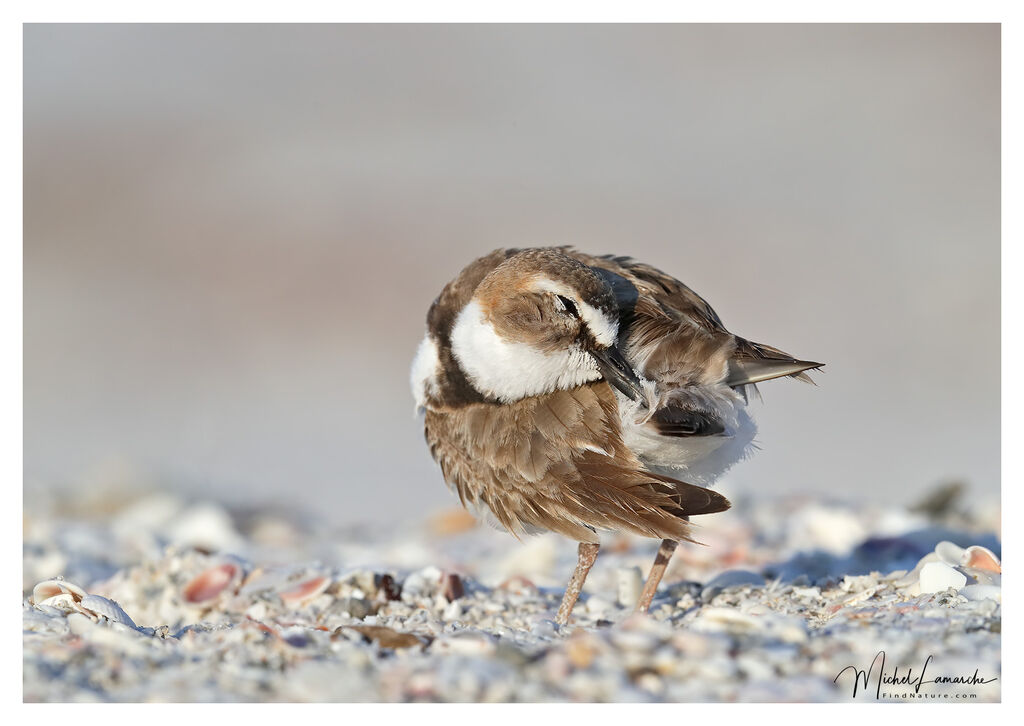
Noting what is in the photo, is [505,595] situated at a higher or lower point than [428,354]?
lower

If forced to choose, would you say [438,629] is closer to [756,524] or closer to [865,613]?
[865,613]

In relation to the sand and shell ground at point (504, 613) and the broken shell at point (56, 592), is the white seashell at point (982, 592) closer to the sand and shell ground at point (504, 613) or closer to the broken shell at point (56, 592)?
the sand and shell ground at point (504, 613)

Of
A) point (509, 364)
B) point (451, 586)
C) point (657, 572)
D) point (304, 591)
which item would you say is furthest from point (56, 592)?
point (657, 572)

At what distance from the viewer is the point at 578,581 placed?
446 centimetres

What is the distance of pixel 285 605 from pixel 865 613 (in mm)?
2519

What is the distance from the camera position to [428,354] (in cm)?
454

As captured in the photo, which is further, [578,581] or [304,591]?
[304,591]

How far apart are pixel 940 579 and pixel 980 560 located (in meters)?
0.44

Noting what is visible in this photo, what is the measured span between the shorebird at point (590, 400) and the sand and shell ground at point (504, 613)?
1.51 ft

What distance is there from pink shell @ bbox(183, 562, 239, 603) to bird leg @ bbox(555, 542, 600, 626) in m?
1.68

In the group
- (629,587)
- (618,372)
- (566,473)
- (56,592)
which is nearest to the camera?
(618,372)

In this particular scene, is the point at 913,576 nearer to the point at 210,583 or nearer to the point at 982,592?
the point at 982,592

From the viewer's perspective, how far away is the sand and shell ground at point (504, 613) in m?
3.26

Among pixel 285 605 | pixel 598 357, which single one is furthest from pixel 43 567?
pixel 598 357
